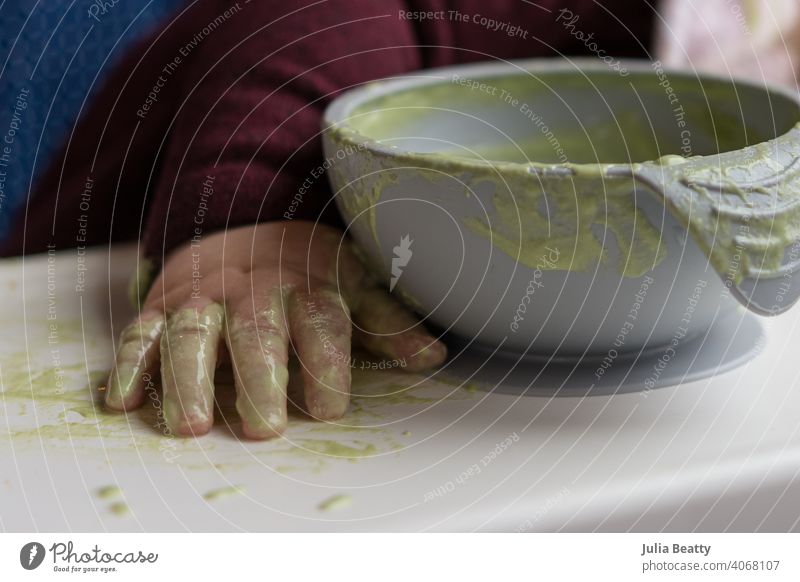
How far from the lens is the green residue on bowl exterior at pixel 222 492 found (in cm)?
33

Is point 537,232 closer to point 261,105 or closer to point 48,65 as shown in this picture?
point 261,105

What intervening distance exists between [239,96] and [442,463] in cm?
24

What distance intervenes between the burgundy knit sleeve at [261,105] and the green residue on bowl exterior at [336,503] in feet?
0.59

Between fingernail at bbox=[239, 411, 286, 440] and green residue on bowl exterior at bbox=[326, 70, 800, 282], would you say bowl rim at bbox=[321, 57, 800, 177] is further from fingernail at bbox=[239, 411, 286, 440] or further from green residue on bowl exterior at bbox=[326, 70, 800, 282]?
fingernail at bbox=[239, 411, 286, 440]

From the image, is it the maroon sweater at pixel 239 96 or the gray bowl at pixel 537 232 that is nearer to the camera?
the gray bowl at pixel 537 232

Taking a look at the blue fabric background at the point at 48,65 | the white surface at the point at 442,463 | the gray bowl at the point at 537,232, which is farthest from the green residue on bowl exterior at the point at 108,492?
the blue fabric background at the point at 48,65

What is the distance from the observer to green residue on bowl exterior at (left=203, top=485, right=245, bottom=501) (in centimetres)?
33

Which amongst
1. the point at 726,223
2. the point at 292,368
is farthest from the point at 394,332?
the point at 726,223

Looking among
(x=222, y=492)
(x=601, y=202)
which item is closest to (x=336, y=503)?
(x=222, y=492)

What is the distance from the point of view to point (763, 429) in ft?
1.16

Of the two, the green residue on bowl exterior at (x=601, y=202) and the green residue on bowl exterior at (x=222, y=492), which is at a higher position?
the green residue on bowl exterior at (x=601, y=202)

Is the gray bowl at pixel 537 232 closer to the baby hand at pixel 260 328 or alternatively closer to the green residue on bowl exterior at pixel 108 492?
the baby hand at pixel 260 328

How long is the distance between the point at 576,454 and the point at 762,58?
1.55 ft

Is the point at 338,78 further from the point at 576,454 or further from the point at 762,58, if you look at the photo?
the point at 762,58
